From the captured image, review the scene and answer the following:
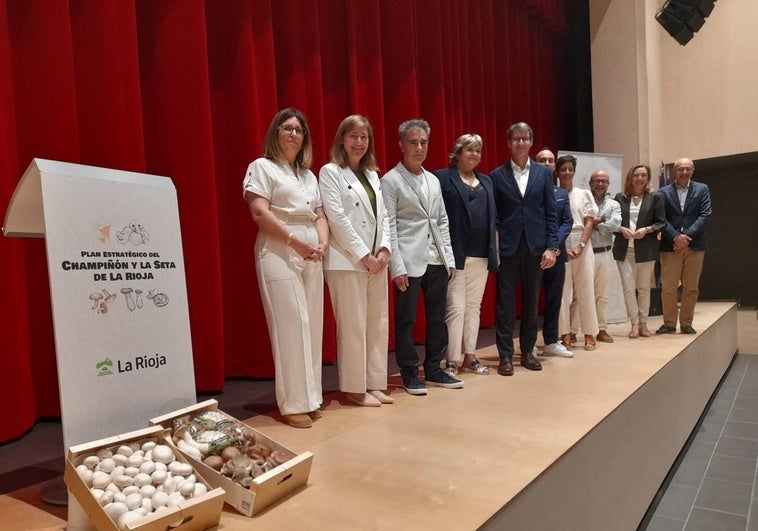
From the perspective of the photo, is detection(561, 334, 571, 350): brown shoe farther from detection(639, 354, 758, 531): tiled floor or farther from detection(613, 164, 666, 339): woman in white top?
detection(639, 354, 758, 531): tiled floor

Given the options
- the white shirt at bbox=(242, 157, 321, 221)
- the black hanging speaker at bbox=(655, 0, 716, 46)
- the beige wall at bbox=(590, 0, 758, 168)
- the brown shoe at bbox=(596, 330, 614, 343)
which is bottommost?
the brown shoe at bbox=(596, 330, 614, 343)

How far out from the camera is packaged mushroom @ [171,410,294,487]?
1501 millimetres

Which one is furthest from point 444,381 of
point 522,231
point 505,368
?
point 522,231

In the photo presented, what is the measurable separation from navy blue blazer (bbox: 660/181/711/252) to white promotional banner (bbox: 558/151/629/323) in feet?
1.69

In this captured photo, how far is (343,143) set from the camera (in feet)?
8.05

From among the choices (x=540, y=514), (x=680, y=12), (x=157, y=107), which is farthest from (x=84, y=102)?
(x=680, y=12)

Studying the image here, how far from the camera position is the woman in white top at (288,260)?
2.15 m

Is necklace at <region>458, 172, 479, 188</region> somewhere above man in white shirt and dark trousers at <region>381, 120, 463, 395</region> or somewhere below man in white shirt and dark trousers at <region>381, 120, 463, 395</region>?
above

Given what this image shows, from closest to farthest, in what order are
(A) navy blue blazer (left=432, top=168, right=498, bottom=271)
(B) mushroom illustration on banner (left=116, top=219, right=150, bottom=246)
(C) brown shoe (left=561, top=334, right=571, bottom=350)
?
(B) mushroom illustration on banner (left=116, top=219, right=150, bottom=246) < (A) navy blue blazer (left=432, top=168, right=498, bottom=271) < (C) brown shoe (left=561, top=334, right=571, bottom=350)

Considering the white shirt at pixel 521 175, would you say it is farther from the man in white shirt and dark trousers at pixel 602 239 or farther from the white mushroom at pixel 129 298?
the white mushroom at pixel 129 298

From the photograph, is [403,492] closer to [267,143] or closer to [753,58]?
[267,143]

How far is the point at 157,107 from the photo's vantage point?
112 inches

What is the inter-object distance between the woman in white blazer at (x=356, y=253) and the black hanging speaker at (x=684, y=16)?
16.4ft

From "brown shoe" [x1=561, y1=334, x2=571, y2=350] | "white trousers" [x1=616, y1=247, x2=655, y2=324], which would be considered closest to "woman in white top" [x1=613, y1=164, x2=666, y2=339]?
"white trousers" [x1=616, y1=247, x2=655, y2=324]
